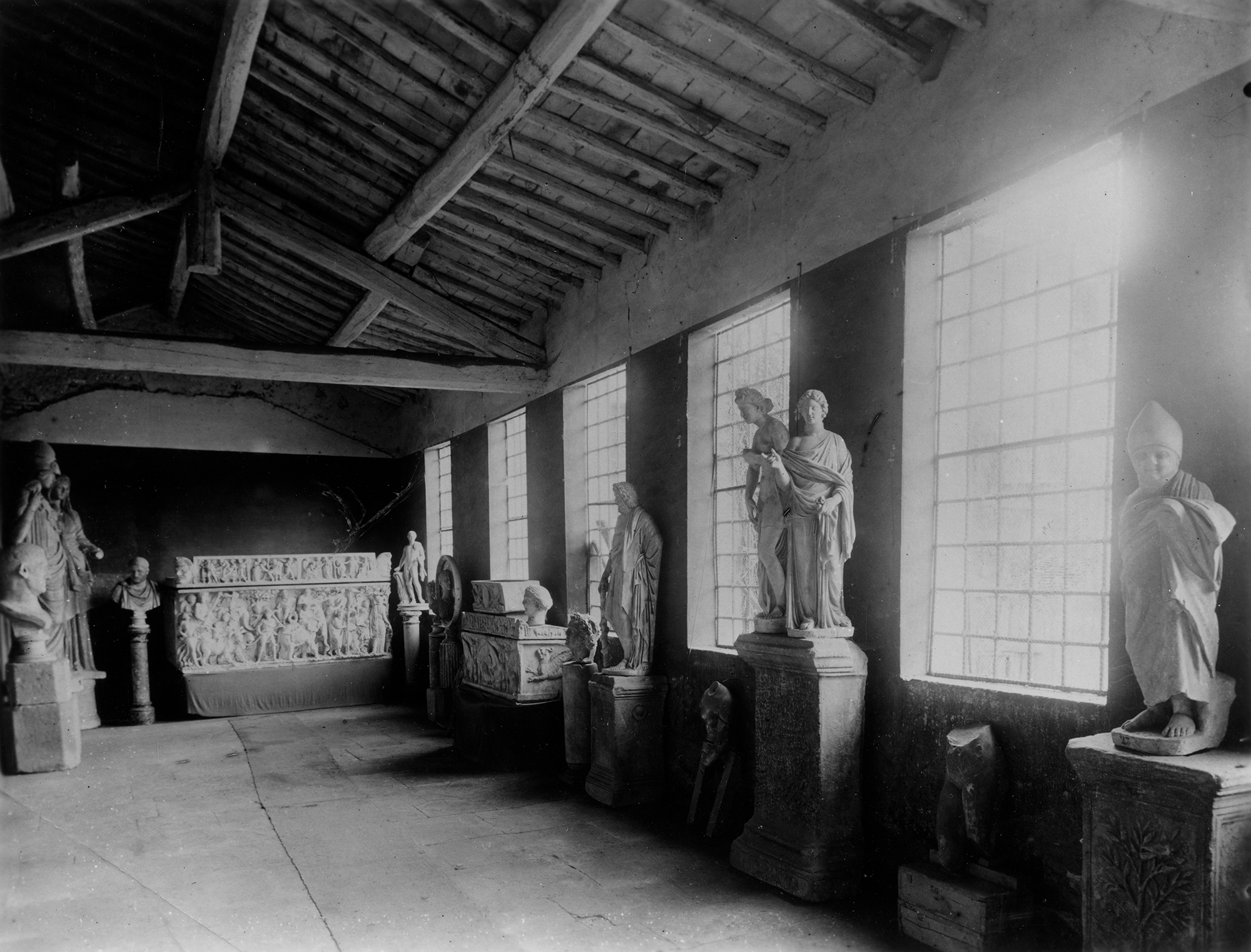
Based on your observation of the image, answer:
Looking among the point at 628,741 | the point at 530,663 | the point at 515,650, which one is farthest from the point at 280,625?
the point at 628,741

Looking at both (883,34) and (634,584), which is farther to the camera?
(634,584)

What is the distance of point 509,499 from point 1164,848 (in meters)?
8.45

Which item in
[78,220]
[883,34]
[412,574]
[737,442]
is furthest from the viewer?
[412,574]

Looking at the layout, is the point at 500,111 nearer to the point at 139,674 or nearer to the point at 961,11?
the point at 961,11

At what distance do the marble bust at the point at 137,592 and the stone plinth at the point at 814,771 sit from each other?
8.91 meters

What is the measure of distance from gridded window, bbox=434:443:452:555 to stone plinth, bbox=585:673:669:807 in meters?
6.56

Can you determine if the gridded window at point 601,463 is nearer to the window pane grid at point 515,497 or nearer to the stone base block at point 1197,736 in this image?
the window pane grid at point 515,497

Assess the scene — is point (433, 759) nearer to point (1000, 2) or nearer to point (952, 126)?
point (952, 126)

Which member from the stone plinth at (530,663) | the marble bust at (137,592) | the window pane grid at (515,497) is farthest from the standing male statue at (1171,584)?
the marble bust at (137,592)

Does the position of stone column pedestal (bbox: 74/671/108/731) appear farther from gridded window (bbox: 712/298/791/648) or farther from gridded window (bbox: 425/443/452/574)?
gridded window (bbox: 712/298/791/648)

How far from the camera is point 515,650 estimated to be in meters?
8.20

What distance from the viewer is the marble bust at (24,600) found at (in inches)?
318

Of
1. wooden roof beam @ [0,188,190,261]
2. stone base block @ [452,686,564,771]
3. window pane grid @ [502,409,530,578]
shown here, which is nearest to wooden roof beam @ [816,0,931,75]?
stone base block @ [452,686,564,771]

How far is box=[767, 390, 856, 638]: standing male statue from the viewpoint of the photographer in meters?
4.98
